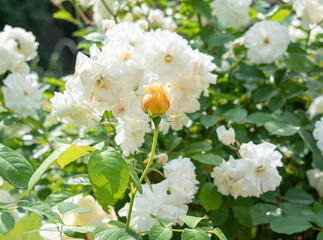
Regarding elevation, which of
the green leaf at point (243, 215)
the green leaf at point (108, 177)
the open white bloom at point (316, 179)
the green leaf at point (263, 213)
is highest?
the green leaf at point (108, 177)

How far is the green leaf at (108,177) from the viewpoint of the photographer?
49cm

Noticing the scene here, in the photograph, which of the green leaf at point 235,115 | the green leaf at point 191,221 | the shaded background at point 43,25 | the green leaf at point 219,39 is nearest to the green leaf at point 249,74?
the green leaf at point 219,39

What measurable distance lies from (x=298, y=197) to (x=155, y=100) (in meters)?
0.62

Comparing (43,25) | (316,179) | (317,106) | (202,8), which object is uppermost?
(202,8)

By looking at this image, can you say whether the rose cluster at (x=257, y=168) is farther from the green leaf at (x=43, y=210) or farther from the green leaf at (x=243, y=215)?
the green leaf at (x=43, y=210)

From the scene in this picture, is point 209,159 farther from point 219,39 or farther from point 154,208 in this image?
point 219,39

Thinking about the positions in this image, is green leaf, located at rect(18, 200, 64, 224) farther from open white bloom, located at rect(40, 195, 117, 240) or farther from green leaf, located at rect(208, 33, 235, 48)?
green leaf, located at rect(208, 33, 235, 48)

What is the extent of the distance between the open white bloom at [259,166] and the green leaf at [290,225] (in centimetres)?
9

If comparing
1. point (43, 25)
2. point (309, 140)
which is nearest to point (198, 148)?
point (309, 140)

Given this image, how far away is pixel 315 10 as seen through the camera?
1019mm

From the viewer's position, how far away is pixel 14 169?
0.53m

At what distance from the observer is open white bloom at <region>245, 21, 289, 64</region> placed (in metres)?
1.11

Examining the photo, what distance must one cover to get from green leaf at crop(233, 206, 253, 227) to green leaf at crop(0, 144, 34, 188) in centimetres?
56

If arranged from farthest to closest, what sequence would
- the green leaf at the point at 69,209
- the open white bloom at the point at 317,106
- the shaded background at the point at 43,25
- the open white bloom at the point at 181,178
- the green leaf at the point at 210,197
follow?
1. the shaded background at the point at 43,25
2. the open white bloom at the point at 317,106
3. the green leaf at the point at 210,197
4. the open white bloom at the point at 181,178
5. the green leaf at the point at 69,209
